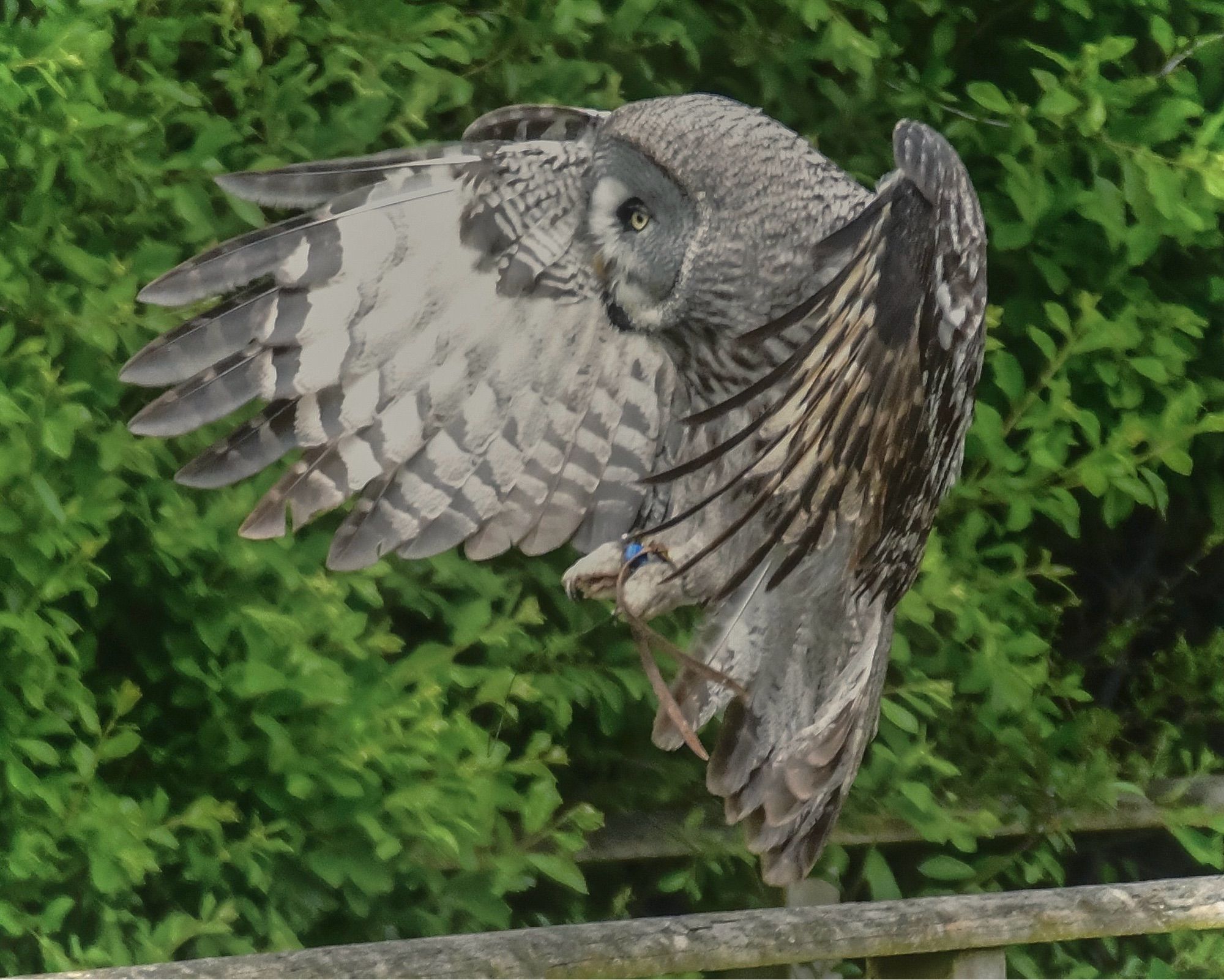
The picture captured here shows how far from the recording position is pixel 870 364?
2.02 feet

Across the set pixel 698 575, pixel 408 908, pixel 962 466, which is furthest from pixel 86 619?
pixel 962 466

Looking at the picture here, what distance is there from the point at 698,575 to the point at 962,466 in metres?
0.36

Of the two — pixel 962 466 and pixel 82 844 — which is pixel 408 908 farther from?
pixel 962 466

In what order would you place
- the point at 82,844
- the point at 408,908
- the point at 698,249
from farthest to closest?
the point at 408,908
the point at 82,844
the point at 698,249

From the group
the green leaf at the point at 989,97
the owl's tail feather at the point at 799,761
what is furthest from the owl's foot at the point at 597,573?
the green leaf at the point at 989,97

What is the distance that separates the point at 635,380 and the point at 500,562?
0.78 ft

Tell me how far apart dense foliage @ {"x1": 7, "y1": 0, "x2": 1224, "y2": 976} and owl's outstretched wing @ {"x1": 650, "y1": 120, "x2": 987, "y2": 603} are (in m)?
0.30

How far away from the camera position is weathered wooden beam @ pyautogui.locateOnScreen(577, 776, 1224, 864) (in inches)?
40.0

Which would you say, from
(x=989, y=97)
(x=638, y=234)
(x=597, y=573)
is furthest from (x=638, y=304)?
(x=989, y=97)

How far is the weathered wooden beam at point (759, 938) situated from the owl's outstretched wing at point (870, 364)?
25cm

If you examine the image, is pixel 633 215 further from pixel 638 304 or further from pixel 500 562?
pixel 500 562

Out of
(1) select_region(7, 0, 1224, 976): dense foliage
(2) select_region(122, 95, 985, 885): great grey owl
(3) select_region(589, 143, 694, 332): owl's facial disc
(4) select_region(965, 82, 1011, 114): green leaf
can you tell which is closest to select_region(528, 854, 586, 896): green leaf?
(1) select_region(7, 0, 1224, 976): dense foliage

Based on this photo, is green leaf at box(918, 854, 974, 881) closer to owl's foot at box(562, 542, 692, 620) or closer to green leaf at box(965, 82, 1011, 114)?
owl's foot at box(562, 542, 692, 620)

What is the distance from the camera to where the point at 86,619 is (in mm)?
875
